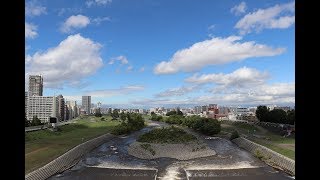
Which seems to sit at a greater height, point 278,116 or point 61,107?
point 61,107

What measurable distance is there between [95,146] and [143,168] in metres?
13.6

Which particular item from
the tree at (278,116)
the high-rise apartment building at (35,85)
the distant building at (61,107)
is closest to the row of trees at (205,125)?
the tree at (278,116)

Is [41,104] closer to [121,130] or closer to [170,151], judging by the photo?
[121,130]

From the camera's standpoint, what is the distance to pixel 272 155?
29.2 metres

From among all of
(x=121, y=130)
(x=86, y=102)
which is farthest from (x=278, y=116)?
(x=86, y=102)

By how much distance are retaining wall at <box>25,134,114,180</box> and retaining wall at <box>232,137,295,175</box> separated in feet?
51.6

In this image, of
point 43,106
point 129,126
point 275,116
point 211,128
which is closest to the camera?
point 211,128

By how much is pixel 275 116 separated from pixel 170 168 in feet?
101

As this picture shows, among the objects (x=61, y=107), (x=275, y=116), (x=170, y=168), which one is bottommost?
(x=170, y=168)

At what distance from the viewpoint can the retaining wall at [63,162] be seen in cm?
2171

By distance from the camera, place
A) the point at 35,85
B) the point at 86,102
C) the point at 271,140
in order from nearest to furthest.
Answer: the point at 271,140 < the point at 35,85 < the point at 86,102

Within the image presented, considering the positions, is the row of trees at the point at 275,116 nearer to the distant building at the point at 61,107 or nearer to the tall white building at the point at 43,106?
the tall white building at the point at 43,106

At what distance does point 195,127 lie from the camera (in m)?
54.1
